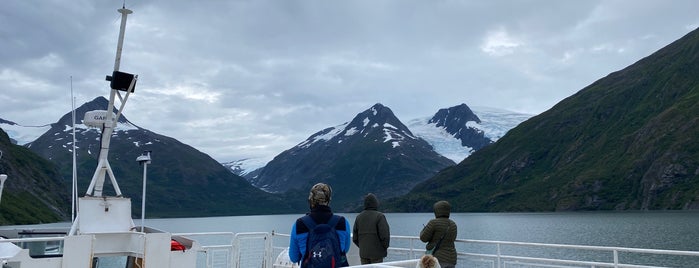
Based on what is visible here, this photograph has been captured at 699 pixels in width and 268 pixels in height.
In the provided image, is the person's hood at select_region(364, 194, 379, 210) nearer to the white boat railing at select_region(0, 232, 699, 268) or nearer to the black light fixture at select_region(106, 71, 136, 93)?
the white boat railing at select_region(0, 232, 699, 268)

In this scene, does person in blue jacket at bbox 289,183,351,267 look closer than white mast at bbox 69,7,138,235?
Yes

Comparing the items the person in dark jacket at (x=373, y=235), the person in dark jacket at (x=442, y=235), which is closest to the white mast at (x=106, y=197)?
the person in dark jacket at (x=373, y=235)

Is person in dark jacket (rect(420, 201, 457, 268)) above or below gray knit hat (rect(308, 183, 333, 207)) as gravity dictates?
below

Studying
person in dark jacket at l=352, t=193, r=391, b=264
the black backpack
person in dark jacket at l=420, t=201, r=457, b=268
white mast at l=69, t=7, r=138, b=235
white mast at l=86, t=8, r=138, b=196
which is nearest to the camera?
the black backpack

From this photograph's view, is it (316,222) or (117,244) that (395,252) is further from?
(316,222)

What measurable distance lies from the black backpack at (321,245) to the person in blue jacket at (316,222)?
0.14 ft

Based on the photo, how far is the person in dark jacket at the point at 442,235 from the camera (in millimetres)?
10336

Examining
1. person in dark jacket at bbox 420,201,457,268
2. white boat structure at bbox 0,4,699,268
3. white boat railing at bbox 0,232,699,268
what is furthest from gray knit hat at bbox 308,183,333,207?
person in dark jacket at bbox 420,201,457,268

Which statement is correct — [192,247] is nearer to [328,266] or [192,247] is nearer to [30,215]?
[328,266]

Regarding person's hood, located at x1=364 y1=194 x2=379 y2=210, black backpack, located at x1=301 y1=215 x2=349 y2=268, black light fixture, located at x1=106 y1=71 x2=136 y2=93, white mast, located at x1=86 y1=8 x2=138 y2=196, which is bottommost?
black backpack, located at x1=301 y1=215 x2=349 y2=268

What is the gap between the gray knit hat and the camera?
6.57m

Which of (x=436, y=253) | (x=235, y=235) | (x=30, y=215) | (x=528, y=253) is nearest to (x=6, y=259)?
(x=235, y=235)

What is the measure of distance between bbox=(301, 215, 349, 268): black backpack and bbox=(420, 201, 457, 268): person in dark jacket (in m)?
4.05

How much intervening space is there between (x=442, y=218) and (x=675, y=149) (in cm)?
21485
